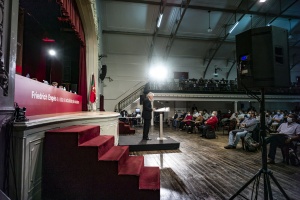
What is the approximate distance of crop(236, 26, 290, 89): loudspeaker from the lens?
178 cm

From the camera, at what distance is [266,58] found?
5.90 ft

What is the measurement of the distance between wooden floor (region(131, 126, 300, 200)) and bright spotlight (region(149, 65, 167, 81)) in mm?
9620

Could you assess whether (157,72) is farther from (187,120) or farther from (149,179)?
(149,179)

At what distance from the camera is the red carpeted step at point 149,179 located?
1.96 m

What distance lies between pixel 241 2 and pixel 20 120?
1259cm

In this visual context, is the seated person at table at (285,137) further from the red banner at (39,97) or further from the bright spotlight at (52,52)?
the bright spotlight at (52,52)

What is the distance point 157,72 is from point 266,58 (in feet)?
39.5

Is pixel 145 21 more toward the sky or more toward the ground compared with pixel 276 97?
more toward the sky

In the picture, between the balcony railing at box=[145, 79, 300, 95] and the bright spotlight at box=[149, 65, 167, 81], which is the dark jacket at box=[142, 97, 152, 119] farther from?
the bright spotlight at box=[149, 65, 167, 81]

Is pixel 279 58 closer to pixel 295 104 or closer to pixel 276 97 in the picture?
pixel 276 97

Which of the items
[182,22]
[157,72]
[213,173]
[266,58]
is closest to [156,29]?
[182,22]

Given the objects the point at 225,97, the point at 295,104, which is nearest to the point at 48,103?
the point at 225,97

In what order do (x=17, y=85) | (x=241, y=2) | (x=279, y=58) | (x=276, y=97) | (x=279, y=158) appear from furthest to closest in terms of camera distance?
(x=276, y=97) < (x=241, y=2) < (x=279, y=158) < (x=17, y=85) < (x=279, y=58)

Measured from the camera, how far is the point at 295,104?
15.9 meters
